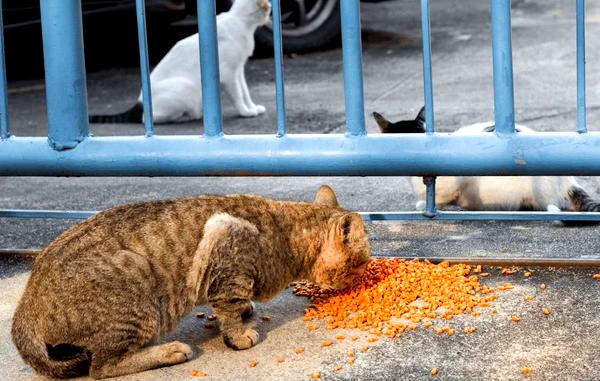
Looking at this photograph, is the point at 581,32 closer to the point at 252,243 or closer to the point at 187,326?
the point at 252,243

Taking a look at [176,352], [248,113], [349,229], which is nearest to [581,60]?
[349,229]

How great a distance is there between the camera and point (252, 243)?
3.53m

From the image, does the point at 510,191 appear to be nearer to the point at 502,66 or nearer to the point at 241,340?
the point at 502,66

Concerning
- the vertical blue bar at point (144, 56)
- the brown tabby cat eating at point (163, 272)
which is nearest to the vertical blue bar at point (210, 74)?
the vertical blue bar at point (144, 56)

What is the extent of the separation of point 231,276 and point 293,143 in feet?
2.30

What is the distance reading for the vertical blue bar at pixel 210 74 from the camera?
4012mm

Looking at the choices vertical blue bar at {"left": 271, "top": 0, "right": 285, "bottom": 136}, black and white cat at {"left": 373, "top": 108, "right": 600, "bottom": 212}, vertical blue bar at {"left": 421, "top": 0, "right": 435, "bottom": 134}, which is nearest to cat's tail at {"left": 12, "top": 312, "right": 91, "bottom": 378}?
vertical blue bar at {"left": 271, "top": 0, "right": 285, "bottom": 136}

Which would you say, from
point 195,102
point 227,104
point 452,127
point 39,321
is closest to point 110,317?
point 39,321

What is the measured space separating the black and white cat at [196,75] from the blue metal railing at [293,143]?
352 centimetres

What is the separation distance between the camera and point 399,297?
3785 millimetres

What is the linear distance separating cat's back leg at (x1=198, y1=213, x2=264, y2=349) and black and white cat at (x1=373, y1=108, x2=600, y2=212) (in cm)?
167

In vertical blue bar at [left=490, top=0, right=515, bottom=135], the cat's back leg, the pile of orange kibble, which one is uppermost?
vertical blue bar at [left=490, top=0, right=515, bottom=135]

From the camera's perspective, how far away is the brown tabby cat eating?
3219 mm

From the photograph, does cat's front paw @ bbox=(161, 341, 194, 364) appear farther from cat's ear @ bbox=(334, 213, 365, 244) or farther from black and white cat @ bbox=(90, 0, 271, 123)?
black and white cat @ bbox=(90, 0, 271, 123)
